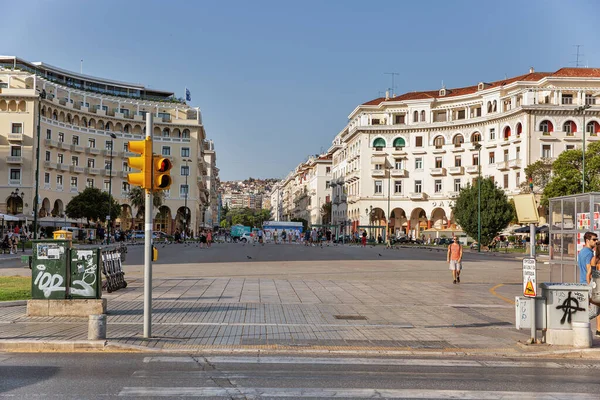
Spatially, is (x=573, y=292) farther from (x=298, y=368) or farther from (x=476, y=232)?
(x=476, y=232)

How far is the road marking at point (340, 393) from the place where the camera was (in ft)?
22.8

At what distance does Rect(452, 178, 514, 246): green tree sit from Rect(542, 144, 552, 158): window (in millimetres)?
9710

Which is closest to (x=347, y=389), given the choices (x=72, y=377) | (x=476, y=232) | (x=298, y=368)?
(x=298, y=368)

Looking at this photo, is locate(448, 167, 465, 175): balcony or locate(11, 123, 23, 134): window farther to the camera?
locate(448, 167, 465, 175): balcony

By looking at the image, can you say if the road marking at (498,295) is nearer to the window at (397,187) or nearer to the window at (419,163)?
the window at (419,163)

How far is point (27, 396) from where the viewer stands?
673 cm

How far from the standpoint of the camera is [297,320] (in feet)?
41.4

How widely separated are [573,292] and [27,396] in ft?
26.2

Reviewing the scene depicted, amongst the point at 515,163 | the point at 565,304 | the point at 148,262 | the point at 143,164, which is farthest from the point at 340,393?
the point at 515,163

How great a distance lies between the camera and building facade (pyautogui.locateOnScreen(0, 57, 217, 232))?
7925cm

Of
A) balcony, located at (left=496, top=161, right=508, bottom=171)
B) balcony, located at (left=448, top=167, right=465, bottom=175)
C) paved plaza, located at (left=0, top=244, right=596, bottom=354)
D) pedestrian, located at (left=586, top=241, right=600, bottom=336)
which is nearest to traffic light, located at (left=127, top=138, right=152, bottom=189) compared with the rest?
paved plaza, located at (left=0, top=244, right=596, bottom=354)

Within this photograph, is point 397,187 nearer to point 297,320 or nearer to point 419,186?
point 419,186

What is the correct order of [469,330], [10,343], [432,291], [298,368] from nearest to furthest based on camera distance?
[298,368], [10,343], [469,330], [432,291]

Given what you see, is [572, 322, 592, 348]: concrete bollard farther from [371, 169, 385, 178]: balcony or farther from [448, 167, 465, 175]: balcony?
[371, 169, 385, 178]: balcony
